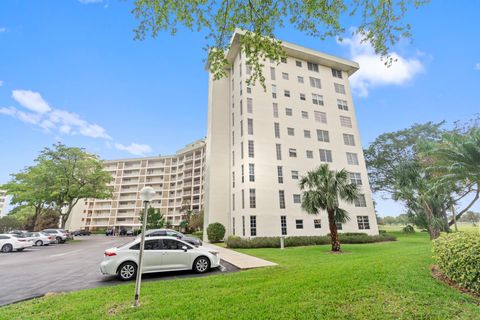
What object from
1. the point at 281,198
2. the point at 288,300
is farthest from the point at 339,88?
the point at 288,300

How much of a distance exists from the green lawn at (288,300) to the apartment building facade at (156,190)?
55.0 metres

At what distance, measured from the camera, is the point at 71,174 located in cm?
3316

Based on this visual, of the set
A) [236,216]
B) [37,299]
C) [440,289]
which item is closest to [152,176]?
[236,216]

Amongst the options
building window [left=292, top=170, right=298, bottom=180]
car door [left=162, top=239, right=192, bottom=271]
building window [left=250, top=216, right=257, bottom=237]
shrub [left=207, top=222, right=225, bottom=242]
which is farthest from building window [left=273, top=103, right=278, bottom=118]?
car door [left=162, top=239, right=192, bottom=271]

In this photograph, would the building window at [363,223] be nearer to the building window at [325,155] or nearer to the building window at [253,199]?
the building window at [325,155]

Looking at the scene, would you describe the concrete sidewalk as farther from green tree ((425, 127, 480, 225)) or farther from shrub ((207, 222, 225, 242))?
shrub ((207, 222, 225, 242))

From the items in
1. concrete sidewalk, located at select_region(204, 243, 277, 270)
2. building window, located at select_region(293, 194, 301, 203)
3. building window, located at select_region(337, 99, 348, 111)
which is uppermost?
building window, located at select_region(337, 99, 348, 111)

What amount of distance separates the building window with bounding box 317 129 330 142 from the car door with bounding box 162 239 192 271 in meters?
26.9

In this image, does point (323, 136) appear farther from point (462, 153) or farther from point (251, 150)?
point (462, 153)

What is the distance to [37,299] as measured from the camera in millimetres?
6395

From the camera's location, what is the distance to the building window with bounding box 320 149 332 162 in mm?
30869

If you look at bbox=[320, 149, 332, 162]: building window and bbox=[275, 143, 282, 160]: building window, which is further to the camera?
bbox=[320, 149, 332, 162]: building window

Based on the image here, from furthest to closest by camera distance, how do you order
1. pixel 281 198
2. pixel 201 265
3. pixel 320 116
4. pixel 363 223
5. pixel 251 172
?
pixel 320 116
pixel 363 223
pixel 281 198
pixel 251 172
pixel 201 265

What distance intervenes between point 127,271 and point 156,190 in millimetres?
65378
